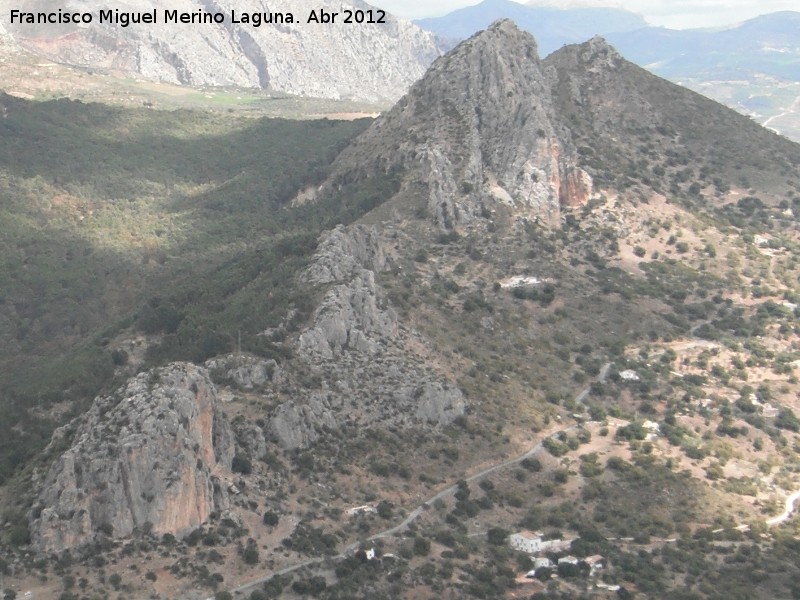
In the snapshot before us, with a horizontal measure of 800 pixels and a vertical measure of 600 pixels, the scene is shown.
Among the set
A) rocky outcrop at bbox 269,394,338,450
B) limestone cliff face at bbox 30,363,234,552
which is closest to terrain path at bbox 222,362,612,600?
limestone cliff face at bbox 30,363,234,552

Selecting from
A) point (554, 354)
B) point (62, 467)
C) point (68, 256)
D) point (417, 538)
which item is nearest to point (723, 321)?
point (554, 354)

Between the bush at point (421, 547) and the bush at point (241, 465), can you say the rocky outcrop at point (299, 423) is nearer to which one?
the bush at point (241, 465)

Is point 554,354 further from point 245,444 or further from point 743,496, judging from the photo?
point 245,444

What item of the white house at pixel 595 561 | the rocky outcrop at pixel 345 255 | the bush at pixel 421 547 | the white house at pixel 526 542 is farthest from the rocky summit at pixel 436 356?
the white house at pixel 595 561

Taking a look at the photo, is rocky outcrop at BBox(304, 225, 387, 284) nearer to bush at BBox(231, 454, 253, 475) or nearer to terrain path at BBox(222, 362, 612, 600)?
terrain path at BBox(222, 362, 612, 600)

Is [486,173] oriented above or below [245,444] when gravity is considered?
above

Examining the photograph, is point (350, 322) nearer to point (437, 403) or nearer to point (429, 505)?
point (437, 403)

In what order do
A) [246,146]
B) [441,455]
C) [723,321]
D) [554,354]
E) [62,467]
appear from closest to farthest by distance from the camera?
[62,467], [441,455], [554,354], [723,321], [246,146]
